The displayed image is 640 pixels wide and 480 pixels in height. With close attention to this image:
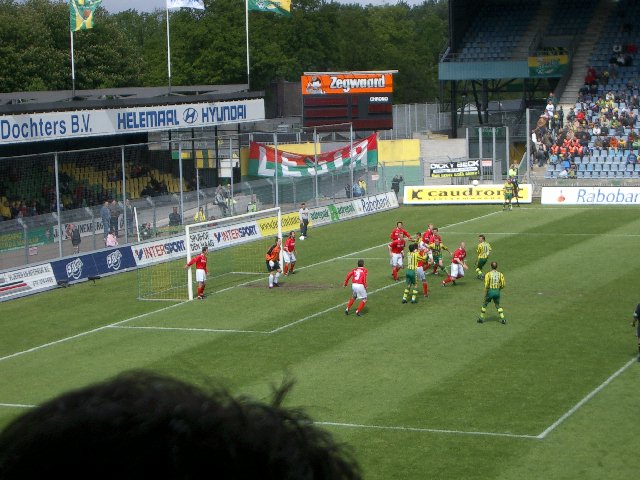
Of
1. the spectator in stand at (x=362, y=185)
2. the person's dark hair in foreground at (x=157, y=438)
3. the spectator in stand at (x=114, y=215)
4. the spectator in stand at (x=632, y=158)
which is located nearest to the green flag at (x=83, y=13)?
the spectator in stand at (x=114, y=215)

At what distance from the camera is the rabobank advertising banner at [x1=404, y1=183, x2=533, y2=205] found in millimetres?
58656

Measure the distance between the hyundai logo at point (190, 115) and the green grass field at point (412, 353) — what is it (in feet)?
27.6

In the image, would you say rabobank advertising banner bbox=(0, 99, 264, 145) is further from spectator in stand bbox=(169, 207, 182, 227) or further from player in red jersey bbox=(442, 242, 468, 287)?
player in red jersey bbox=(442, 242, 468, 287)

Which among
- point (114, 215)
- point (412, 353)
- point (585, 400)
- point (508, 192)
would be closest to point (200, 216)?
point (114, 215)

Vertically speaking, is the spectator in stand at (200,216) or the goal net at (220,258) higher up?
the spectator in stand at (200,216)

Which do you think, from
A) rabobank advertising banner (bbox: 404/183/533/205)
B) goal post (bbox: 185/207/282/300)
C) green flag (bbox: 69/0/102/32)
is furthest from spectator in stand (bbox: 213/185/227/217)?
rabobank advertising banner (bbox: 404/183/533/205)

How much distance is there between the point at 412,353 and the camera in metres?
25.7

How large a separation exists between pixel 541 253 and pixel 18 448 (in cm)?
4075

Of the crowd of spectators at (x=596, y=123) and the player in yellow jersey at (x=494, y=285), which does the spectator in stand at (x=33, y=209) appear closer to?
the player in yellow jersey at (x=494, y=285)

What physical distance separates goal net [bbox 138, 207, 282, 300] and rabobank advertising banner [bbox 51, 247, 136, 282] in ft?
3.04

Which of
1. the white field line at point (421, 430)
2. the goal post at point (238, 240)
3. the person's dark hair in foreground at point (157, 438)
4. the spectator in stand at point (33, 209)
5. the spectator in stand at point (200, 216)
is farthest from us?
the spectator in stand at point (200, 216)

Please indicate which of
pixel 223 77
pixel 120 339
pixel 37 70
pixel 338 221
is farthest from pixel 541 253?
pixel 223 77

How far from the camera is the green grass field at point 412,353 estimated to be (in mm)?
18406

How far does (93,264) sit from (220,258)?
523 cm
